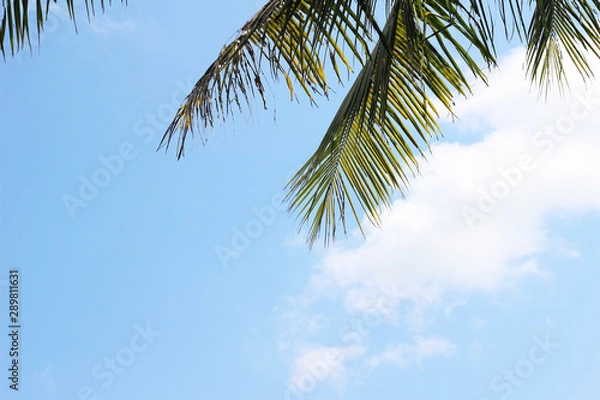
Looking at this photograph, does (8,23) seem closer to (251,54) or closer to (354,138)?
(251,54)

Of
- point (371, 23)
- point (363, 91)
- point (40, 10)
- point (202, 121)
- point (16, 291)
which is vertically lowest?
point (371, 23)

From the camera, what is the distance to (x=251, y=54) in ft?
9.78

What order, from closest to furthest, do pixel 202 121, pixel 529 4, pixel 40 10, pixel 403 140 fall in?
pixel 40 10, pixel 529 4, pixel 202 121, pixel 403 140

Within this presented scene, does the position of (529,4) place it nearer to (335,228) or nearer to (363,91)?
(363,91)

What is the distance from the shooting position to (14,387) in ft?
14.5

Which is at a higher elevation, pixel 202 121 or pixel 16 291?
pixel 16 291

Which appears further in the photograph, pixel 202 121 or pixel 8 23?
pixel 202 121

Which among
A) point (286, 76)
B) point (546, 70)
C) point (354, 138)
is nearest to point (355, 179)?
point (354, 138)

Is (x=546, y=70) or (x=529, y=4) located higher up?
(x=546, y=70)

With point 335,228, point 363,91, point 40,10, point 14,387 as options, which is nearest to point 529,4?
point 363,91

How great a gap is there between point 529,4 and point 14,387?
12.6 feet

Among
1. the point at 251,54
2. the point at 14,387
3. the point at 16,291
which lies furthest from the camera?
the point at 16,291

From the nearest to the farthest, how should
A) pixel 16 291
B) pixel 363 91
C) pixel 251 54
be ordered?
pixel 363 91
pixel 251 54
pixel 16 291

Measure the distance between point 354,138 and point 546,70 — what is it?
1.04m
